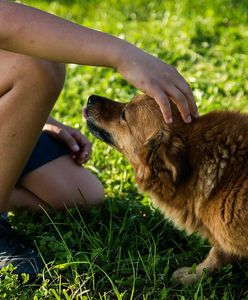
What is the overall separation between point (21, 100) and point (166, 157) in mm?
870

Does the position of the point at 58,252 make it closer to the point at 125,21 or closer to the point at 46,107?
the point at 46,107

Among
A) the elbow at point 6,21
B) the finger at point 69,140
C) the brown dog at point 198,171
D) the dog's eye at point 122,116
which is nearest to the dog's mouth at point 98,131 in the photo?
the dog's eye at point 122,116

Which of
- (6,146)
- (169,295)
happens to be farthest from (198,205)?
(6,146)

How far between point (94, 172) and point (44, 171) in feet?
2.24

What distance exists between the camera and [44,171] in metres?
3.79

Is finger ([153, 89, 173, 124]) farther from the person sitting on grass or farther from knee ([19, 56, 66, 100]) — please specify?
knee ([19, 56, 66, 100])

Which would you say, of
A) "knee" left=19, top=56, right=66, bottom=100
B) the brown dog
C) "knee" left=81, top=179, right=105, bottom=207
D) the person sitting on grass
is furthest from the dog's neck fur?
"knee" left=81, top=179, right=105, bottom=207

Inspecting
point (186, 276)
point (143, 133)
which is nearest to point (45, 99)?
point (143, 133)

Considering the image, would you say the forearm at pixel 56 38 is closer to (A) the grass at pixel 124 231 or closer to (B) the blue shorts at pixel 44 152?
(A) the grass at pixel 124 231

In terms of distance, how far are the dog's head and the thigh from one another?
1.53 feet

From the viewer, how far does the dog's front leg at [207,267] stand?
3137 millimetres

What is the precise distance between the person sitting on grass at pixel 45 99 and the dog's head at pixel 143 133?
0.19 metres

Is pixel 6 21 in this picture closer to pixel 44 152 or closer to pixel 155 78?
pixel 155 78

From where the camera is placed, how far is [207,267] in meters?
3.20
